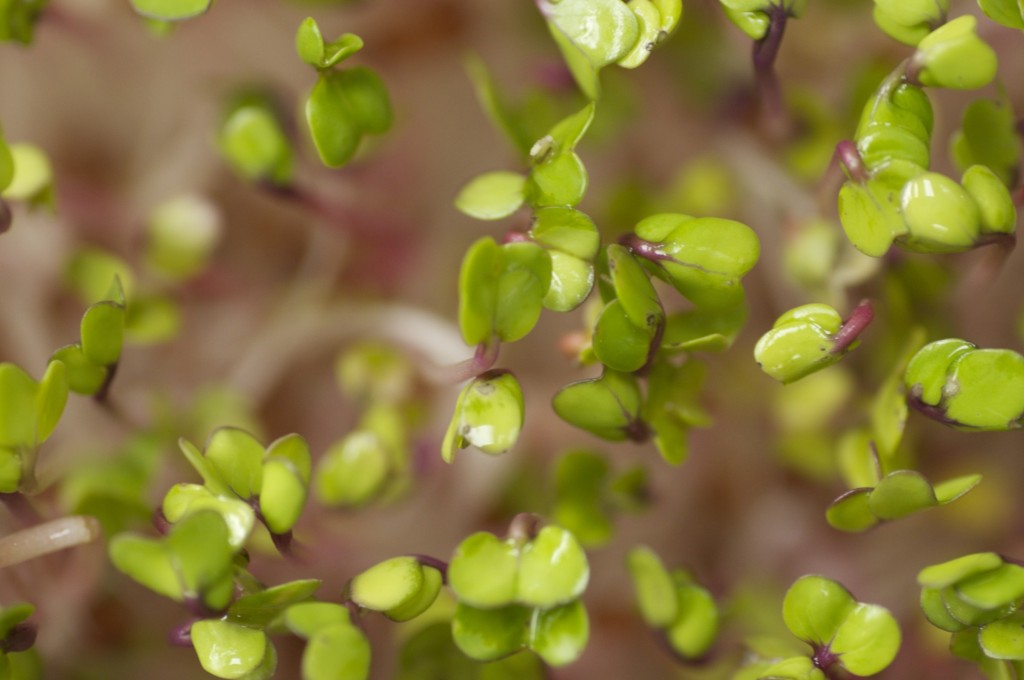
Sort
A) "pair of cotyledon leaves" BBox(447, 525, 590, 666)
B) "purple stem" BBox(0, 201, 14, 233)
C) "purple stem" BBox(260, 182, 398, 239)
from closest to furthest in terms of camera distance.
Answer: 1. "pair of cotyledon leaves" BBox(447, 525, 590, 666)
2. "purple stem" BBox(0, 201, 14, 233)
3. "purple stem" BBox(260, 182, 398, 239)

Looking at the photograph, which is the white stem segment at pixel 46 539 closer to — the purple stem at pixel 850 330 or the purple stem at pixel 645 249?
the purple stem at pixel 645 249

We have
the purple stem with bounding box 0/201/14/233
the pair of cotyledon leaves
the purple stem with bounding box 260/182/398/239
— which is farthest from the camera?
the purple stem with bounding box 260/182/398/239

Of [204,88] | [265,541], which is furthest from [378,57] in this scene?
[265,541]

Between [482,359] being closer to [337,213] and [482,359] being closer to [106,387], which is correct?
[106,387]

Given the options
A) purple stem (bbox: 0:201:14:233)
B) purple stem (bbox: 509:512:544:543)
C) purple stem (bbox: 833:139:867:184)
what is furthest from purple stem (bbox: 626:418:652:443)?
purple stem (bbox: 0:201:14:233)

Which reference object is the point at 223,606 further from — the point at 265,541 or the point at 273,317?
the point at 273,317

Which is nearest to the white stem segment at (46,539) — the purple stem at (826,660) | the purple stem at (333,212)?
the purple stem at (333,212)

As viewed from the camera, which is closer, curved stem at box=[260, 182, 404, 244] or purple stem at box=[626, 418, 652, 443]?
purple stem at box=[626, 418, 652, 443]

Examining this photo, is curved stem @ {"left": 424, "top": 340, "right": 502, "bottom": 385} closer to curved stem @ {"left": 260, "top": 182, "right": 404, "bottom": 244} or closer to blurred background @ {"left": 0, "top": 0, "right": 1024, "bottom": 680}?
blurred background @ {"left": 0, "top": 0, "right": 1024, "bottom": 680}
